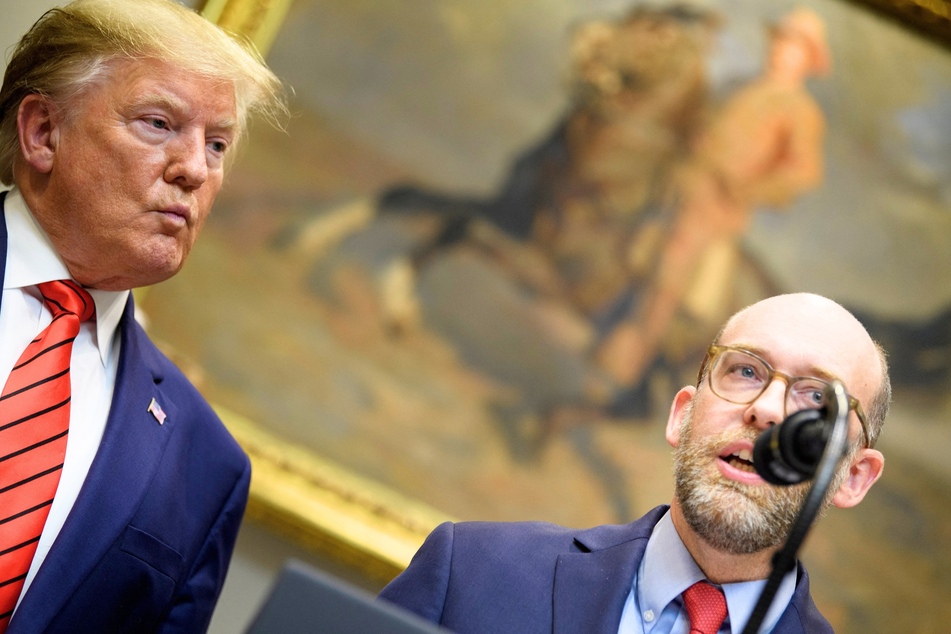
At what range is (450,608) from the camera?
1915 millimetres

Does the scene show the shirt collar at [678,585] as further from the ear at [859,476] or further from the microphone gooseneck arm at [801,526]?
the microphone gooseneck arm at [801,526]

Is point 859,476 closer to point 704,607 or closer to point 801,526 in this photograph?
point 704,607

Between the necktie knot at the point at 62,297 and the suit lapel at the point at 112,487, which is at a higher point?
the necktie knot at the point at 62,297

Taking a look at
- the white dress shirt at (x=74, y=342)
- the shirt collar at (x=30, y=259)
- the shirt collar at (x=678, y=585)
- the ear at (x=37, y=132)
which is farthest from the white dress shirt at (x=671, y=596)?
the ear at (x=37, y=132)

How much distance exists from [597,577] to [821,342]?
66 centimetres

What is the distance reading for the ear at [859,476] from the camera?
2.08 meters

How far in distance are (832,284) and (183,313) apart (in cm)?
304

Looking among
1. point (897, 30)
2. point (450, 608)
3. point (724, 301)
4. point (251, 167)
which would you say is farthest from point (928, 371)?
point (450, 608)

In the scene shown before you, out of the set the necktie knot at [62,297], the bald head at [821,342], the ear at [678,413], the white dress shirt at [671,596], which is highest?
the bald head at [821,342]

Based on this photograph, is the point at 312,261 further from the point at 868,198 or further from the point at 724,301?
the point at 868,198

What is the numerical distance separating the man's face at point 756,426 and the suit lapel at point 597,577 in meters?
0.15

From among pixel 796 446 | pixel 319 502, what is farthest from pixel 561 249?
pixel 796 446

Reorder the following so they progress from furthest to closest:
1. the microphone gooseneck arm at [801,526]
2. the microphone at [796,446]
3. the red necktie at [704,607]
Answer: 1. the red necktie at [704,607]
2. the microphone at [796,446]
3. the microphone gooseneck arm at [801,526]

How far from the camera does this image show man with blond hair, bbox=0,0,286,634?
6.34ft
